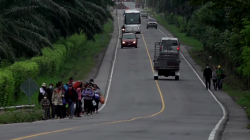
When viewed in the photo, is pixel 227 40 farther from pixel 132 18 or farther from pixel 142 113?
pixel 132 18

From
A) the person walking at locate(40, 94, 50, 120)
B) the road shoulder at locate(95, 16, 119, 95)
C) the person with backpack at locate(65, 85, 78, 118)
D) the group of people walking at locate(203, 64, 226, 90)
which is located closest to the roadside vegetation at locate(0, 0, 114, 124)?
the person walking at locate(40, 94, 50, 120)

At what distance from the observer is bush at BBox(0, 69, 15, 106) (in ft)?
90.5

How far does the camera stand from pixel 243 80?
1801 inches

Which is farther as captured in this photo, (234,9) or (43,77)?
(43,77)

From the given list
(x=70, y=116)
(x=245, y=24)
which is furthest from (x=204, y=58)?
(x=70, y=116)

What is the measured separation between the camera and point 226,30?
4756cm

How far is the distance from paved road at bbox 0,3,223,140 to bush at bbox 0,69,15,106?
4.38 m

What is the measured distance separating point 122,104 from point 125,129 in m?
15.4

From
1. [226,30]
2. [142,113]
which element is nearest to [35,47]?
[142,113]

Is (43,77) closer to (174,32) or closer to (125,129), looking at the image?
(125,129)

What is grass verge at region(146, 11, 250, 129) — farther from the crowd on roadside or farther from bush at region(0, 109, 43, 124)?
bush at region(0, 109, 43, 124)

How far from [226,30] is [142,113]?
2100cm

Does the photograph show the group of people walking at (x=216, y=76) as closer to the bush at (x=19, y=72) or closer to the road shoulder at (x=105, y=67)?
the road shoulder at (x=105, y=67)

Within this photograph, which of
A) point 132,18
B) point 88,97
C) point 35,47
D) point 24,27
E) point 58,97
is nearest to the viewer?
point 58,97
